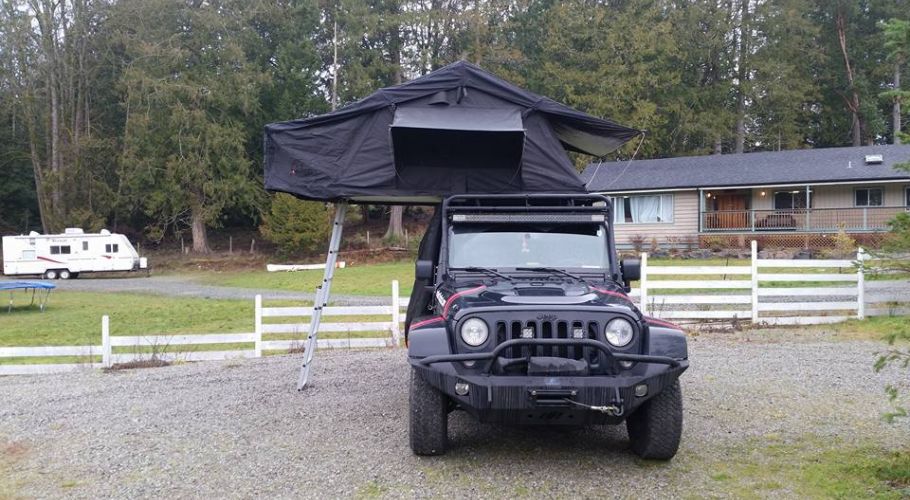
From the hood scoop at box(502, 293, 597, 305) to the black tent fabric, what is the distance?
2.32 metres

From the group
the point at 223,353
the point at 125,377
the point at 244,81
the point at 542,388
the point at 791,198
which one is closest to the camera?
the point at 542,388

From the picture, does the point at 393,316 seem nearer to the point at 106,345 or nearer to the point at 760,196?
the point at 106,345

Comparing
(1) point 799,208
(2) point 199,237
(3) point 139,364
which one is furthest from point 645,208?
(3) point 139,364

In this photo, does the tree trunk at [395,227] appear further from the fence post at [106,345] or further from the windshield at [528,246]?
→ the windshield at [528,246]

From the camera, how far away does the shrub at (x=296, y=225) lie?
35.8 m

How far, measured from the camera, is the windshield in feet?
20.5

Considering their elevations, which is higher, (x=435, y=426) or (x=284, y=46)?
(x=284, y=46)

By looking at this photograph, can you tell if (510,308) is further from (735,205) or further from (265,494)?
(735,205)

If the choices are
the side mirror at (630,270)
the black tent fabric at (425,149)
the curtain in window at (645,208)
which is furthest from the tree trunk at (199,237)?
the side mirror at (630,270)

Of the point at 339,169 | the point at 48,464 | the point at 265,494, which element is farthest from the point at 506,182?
the point at 48,464

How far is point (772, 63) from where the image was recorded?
1615 inches

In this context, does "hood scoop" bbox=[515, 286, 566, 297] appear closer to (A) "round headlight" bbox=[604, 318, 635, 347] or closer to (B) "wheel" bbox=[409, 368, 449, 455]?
(A) "round headlight" bbox=[604, 318, 635, 347]

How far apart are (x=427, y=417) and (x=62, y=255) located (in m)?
34.4

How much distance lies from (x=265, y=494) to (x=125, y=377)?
570cm
